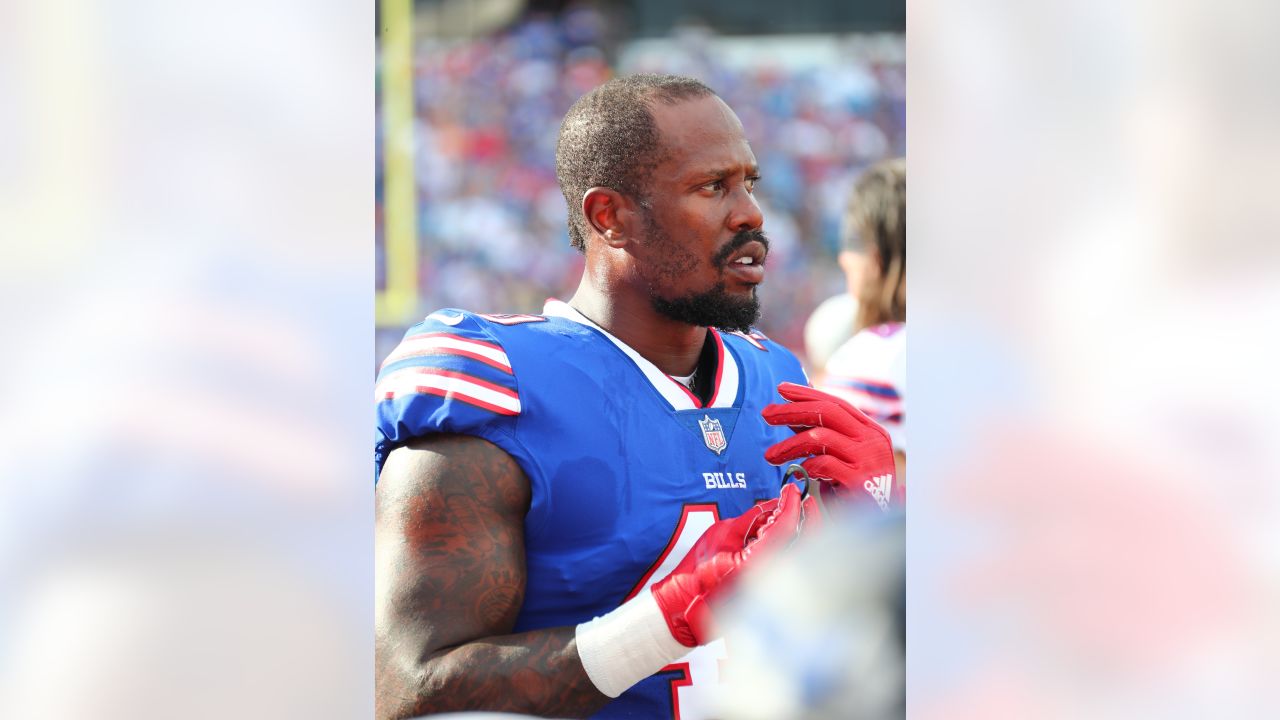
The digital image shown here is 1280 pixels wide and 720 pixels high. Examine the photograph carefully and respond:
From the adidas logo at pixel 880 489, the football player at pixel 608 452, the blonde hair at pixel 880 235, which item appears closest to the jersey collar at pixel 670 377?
the football player at pixel 608 452

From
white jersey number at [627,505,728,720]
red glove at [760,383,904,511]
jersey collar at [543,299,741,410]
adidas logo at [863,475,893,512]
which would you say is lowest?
white jersey number at [627,505,728,720]

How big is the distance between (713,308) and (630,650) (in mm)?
495

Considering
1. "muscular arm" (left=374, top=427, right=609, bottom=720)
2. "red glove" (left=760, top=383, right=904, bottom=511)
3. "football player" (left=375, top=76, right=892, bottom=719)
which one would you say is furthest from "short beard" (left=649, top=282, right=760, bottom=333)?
"muscular arm" (left=374, top=427, right=609, bottom=720)

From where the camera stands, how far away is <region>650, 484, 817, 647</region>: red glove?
4.87 ft

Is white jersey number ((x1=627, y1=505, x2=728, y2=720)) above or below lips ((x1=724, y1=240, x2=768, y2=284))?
below

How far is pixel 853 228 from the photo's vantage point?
1.95 m

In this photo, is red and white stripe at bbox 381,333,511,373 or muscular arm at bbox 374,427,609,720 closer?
muscular arm at bbox 374,427,609,720

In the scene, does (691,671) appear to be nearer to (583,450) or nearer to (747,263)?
(583,450)

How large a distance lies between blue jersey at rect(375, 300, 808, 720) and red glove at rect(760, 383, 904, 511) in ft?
0.24

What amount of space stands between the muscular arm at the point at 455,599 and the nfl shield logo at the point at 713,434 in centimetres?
31

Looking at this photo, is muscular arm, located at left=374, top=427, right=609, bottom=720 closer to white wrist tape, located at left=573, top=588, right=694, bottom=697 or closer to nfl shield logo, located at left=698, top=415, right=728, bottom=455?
white wrist tape, located at left=573, top=588, right=694, bottom=697
